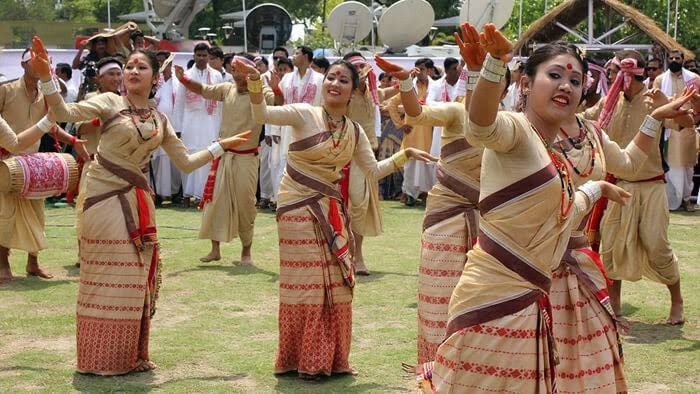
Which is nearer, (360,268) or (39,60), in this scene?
(39,60)

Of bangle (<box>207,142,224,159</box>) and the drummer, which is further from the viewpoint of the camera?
the drummer

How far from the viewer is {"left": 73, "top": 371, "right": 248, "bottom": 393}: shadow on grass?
6.64 meters

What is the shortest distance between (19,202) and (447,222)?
5185 mm

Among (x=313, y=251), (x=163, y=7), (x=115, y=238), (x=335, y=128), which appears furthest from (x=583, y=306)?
(x=163, y=7)

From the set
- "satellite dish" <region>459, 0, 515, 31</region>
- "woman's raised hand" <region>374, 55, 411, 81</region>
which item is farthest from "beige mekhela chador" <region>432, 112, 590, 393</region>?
"satellite dish" <region>459, 0, 515, 31</region>

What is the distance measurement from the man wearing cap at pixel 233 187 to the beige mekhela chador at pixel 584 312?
6.38 meters

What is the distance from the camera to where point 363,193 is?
36.3 feet

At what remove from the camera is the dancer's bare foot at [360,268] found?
10633 millimetres

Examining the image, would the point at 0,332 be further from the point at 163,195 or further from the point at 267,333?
the point at 163,195

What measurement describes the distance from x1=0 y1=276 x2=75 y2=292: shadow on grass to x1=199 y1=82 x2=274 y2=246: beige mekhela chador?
69.8 inches

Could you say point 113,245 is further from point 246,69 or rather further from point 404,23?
point 404,23

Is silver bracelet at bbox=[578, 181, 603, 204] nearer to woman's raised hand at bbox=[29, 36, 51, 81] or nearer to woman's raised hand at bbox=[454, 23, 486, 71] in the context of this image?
woman's raised hand at bbox=[454, 23, 486, 71]

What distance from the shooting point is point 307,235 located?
700cm

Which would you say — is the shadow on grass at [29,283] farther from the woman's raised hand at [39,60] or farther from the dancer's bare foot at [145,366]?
the woman's raised hand at [39,60]
